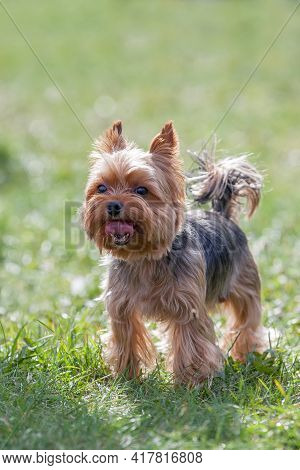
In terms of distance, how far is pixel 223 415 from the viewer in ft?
14.0

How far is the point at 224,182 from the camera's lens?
5730mm

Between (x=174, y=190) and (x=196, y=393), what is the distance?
1415mm

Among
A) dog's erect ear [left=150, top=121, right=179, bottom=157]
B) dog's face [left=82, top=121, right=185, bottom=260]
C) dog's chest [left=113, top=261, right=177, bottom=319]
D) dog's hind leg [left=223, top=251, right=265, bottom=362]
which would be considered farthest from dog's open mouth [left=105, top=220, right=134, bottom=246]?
dog's hind leg [left=223, top=251, right=265, bottom=362]

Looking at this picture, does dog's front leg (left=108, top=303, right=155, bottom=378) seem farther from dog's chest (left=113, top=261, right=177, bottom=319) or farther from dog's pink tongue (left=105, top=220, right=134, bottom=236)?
dog's pink tongue (left=105, top=220, right=134, bottom=236)

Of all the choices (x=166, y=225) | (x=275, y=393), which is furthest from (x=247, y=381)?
(x=166, y=225)

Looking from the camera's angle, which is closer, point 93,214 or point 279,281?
point 93,214

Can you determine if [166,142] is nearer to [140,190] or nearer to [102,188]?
[140,190]

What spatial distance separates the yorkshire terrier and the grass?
216mm

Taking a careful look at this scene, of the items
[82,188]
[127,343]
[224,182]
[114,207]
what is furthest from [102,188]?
[82,188]

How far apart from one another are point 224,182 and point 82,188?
5.16 m

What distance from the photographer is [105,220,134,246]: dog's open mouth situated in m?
4.70

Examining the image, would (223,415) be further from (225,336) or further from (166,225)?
(225,336)

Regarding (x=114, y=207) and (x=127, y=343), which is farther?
(x=127, y=343)

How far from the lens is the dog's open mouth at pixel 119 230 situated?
4.70 metres
